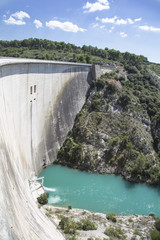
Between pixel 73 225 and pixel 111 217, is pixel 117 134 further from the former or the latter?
pixel 73 225

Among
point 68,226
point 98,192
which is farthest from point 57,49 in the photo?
point 68,226

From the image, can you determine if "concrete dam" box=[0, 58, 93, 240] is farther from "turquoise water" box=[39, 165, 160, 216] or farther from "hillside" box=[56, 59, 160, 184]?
"turquoise water" box=[39, 165, 160, 216]

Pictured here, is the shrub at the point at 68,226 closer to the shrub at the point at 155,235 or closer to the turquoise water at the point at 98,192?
the turquoise water at the point at 98,192

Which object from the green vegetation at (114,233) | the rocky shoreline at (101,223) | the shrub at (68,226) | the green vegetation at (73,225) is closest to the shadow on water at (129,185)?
the rocky shoreline at (101,223)

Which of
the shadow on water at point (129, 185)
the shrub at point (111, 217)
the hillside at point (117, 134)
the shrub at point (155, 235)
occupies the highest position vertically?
the hillside at point (117, 134)

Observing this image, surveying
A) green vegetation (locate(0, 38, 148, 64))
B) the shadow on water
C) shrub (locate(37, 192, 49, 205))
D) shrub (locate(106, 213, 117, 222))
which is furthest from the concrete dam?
green vegetation (locate(0, 38, 148, 64))

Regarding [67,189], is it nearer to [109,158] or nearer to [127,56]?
[109,158]

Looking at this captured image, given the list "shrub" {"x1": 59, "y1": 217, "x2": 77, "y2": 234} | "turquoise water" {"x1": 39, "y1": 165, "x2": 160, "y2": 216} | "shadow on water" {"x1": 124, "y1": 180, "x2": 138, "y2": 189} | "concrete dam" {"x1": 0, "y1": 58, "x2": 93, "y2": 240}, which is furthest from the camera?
"shadow on water" {"x1": 124, "y1": 180, "x2": 138, "y2": 189}
